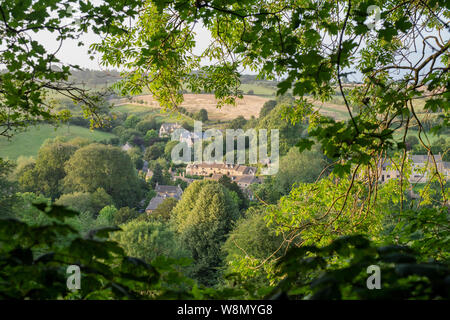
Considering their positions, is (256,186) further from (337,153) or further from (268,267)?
(337,153)

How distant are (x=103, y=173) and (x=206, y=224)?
16.0 meters

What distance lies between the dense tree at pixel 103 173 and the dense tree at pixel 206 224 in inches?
477

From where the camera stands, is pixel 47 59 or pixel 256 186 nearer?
pixel 47 59

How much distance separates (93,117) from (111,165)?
31.6m

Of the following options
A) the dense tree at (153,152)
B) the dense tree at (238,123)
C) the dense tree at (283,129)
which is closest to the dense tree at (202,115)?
the dense tree at (238,123)

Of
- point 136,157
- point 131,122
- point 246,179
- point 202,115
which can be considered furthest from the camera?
point 131,122

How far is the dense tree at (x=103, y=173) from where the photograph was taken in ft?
112

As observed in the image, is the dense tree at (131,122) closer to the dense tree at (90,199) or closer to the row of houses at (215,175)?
the row of houses at (215,175)

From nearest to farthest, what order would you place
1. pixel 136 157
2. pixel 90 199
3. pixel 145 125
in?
pixel 90 199
pixel 136 157
pixel 145 125

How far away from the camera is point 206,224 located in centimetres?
2242

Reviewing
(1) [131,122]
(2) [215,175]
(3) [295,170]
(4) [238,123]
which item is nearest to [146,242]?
(3) [295,170]

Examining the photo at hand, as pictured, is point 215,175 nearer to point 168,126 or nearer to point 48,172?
point 168,126

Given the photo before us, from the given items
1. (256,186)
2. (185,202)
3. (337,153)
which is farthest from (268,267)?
(256,186)
